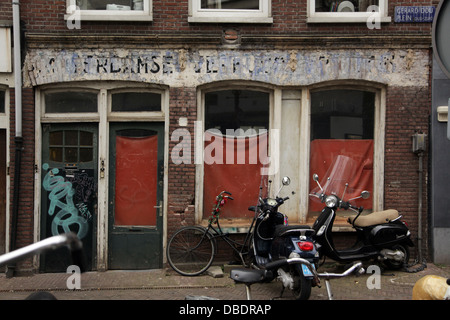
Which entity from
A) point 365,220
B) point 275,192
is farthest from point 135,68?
point 365,220

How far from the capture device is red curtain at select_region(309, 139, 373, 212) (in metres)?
8.34

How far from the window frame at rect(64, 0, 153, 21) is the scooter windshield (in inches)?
167

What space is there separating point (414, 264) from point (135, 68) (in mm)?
5997

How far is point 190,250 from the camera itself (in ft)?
25.6

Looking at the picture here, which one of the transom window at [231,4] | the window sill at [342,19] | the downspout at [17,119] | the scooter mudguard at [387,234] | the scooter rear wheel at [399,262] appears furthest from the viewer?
the transom window at [231,4]

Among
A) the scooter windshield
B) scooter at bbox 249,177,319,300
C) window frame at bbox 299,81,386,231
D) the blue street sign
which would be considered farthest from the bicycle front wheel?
the blue street sign

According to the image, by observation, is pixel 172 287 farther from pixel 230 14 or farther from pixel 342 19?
pixel 342 19

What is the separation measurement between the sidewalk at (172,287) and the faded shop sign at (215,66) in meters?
3.36

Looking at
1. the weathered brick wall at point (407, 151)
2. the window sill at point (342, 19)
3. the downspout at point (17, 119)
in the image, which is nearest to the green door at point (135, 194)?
the downspout at point (17, 119)

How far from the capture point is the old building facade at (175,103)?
26.0ft

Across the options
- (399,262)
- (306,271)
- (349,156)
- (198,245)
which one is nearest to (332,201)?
(349,156)

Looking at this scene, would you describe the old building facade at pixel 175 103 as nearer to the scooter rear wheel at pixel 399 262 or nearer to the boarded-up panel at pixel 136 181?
the boarded-up panel at pixel 136 181

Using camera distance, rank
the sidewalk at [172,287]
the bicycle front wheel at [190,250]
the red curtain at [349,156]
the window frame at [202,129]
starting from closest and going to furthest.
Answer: the sidewalk at [172,287] → the bicycle front wheel at [190,250] → the window frame at [202,129] → the red curtain at [349,156]

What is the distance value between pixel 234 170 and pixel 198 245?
60.4 inches
